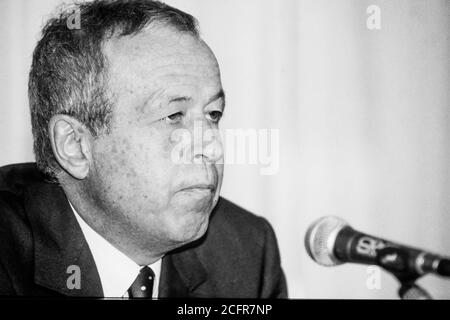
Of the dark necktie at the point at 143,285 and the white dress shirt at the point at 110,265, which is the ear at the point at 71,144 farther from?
the dark necktie at the point at 143,285

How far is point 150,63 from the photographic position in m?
1.27

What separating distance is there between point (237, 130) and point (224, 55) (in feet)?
0.79

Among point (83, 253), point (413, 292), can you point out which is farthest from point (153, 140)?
point (413, 292)

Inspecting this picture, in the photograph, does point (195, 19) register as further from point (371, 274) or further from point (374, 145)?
point (371, 274)

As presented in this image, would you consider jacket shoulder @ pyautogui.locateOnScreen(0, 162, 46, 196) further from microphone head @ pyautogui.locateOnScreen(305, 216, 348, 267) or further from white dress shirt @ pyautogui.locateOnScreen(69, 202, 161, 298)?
microphone head @ pyautogui.locateOnScreen(305, 216, 348, 267)

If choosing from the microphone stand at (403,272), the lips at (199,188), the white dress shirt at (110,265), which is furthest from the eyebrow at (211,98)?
the microphone stand at (403,272)

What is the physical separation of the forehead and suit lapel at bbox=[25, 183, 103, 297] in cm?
41

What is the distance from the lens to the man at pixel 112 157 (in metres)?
1.28

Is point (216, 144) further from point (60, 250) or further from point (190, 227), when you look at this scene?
point (60, 250)

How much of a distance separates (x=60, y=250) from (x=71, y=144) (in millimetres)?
313

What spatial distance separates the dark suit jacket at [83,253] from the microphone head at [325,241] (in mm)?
351

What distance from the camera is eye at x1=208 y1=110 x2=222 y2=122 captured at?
1351 millimetres

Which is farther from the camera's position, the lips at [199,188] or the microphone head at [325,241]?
the lips at [199,188]

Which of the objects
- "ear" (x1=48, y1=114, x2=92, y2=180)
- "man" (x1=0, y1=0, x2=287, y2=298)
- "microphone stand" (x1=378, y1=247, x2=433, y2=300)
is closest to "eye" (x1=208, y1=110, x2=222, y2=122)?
"man" (x1=0, y1=0, x2=287, y2=298)
